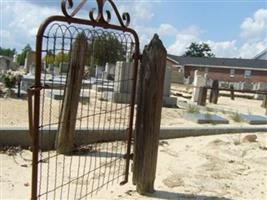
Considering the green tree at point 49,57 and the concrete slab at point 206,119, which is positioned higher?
the green tree at point 49,57

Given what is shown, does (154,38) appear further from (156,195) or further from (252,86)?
(252,86)

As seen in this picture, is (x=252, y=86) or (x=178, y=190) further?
(x=252, y=86)

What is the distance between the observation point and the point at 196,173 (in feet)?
19.1

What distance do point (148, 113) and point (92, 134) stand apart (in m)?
2.61

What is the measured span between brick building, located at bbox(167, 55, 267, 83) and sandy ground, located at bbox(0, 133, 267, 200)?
53.7m

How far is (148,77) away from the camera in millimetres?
4801

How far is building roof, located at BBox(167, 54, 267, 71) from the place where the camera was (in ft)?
211

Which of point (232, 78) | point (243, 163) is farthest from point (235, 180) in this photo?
point (232, 78)

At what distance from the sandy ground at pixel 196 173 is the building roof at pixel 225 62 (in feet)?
189

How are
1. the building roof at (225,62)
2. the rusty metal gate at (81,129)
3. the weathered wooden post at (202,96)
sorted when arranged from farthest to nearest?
the building roof at (225,62), the weathered wooden post at (202,96), the rusty metal gate at (81,129)

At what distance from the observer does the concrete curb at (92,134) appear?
22.0 feet

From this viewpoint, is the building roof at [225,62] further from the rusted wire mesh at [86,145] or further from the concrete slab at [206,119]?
the rusted wire mesh at [86,145]

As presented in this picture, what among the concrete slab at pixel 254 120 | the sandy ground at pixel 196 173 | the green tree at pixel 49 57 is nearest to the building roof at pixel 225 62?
the concrete slab at pixel 254 120

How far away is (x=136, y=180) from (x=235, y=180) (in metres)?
1.35
